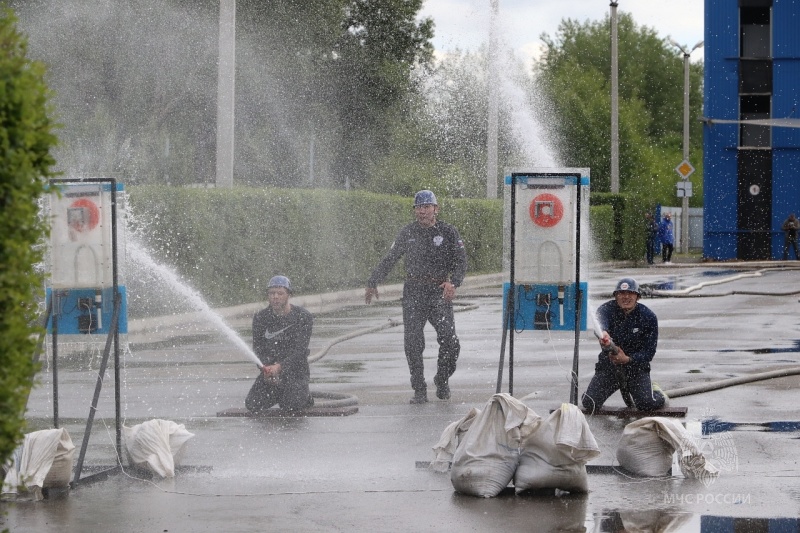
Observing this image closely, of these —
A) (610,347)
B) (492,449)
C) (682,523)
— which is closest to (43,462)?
(492,449)

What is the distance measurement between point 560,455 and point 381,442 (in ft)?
7.60

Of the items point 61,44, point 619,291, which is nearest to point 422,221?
point 619,291

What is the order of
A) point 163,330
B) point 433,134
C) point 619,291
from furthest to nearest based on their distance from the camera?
1. point 433,134
2. point 163,330
3. point 619,291

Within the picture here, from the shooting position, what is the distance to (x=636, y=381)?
419 inches

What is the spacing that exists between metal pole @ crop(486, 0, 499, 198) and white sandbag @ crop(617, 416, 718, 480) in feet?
75.4

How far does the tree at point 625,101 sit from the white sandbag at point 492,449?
1816 inches

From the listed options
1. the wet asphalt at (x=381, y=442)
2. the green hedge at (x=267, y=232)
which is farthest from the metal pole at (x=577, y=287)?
the green hedge at (x=267, y=232)

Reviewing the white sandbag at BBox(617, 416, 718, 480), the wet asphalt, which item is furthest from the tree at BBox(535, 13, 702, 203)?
the white sandbag at BBox(617, 416, 718, 480)

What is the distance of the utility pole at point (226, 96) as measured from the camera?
79.6 ft

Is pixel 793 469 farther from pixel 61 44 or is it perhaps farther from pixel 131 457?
pixel 61 44

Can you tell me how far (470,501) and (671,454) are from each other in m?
1.39

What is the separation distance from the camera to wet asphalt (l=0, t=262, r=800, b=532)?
23.9 ft

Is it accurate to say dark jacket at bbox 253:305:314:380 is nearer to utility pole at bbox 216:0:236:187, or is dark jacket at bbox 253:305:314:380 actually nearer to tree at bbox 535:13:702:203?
utility pole at bbox 216:0:236:187

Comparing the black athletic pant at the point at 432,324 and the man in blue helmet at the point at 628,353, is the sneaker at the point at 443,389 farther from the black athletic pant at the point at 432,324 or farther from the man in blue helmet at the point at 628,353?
the man in blue helmet at the point at 628,353
